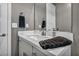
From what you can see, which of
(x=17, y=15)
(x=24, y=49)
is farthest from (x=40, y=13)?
(x=24, y=49)

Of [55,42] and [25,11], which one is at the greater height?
[25,11]

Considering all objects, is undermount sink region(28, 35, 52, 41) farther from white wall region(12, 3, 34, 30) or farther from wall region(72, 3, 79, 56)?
wall region(72, 3, 79, 56)

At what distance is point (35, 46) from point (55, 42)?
29 centimetres

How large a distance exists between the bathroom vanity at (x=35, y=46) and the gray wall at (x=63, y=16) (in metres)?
0.09

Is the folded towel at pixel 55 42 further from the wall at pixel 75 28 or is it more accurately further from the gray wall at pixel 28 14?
the gray wall at pixel 28 14

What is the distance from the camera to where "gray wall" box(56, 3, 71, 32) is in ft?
6.05

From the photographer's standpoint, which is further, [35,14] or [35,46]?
[35,14]

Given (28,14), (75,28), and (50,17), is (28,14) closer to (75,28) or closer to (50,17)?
(50,17)

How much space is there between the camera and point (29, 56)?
6.22 feet

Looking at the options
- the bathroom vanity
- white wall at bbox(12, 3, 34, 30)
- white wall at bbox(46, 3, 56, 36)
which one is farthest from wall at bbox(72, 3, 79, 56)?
white wall at bbox(12, 3, 34, 30)

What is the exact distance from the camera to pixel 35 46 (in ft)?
5.94

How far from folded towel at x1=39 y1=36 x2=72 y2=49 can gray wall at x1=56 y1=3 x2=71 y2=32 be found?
0.15m

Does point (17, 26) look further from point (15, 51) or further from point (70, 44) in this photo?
point (70, 44)

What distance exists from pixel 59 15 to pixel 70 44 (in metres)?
0.44
